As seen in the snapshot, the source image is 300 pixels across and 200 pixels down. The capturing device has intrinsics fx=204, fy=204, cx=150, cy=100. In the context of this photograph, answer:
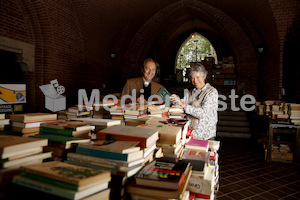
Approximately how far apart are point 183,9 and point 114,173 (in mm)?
10247

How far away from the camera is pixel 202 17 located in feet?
33.1

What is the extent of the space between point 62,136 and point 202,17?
10.3 m

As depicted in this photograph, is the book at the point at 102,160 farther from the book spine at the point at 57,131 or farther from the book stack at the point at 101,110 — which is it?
the book stack at the point at 101,110

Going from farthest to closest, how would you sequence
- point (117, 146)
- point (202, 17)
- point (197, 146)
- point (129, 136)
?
point (202, 17), point (197, 146), point (129, 136), point (117, 146)

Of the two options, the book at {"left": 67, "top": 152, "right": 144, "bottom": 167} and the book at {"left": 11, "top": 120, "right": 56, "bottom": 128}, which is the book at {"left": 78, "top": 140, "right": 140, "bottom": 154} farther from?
the book at {"left": 11, "top": 120, "right": 56, "bottom": 128}

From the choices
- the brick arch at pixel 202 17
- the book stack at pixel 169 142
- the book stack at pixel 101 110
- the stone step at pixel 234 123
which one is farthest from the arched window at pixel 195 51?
the book stack at pixel 169 142

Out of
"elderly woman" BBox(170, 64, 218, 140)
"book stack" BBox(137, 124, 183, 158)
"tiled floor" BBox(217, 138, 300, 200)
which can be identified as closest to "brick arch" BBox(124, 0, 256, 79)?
"tiled floor" BBox(217, 138, 300, 200)

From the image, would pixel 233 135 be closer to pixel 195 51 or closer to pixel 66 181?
pixel 66 181

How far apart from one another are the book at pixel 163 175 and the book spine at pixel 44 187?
288 millimetres

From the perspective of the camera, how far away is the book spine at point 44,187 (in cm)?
73

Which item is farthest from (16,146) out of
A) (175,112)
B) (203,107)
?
(203,107)

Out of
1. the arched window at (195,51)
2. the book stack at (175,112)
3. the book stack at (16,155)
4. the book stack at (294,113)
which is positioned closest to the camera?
the book stack at (16,155)

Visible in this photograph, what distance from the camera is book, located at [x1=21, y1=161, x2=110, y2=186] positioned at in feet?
2.48

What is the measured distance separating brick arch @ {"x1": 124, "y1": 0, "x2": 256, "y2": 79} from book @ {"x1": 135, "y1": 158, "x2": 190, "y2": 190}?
31.5ft
